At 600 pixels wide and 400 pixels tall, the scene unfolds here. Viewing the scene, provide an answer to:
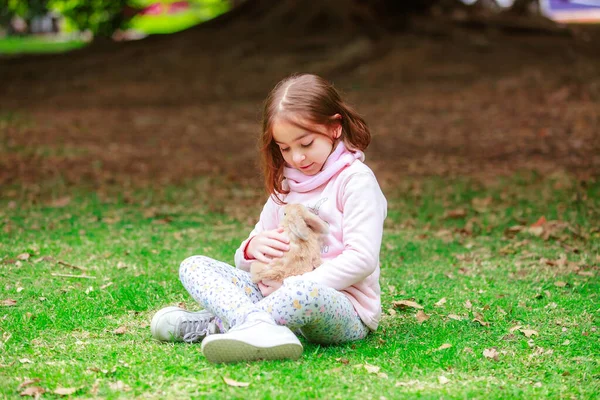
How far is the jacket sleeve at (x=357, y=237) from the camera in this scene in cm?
387

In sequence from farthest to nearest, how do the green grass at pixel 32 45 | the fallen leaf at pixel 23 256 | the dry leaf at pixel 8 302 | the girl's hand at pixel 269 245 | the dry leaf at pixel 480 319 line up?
1. the green grass at pixel 32 45
2. the fallen leaf at pixel 23 256
3. the dry leaf at pixel 8 302
4. the dry leaf at pixel 480 319
5. the girl's hand at pixel 269 245

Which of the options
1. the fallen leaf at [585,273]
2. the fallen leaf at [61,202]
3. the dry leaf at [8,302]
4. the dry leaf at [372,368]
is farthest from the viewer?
the fallen leaf at [61,202]

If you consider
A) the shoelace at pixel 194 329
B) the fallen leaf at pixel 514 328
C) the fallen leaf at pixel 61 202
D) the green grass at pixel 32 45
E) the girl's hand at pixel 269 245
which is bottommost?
the green grass at pixel 32 45

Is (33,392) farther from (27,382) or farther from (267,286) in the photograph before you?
(267,286)

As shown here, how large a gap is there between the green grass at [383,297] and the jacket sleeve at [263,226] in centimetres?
48

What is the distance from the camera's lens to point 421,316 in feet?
15.5

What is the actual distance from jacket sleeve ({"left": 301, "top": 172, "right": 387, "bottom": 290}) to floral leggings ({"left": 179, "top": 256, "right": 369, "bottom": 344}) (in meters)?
0.08

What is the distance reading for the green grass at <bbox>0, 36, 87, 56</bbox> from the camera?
1080 inches

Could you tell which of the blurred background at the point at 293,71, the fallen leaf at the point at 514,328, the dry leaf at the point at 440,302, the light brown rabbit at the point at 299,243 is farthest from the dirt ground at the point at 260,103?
the light brown rabbit at the point at 299,243

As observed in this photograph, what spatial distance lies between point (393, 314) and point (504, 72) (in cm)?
1148

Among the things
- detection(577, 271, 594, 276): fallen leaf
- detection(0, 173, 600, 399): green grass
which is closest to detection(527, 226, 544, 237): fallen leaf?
detection(0, 173, 600, 399): green grass

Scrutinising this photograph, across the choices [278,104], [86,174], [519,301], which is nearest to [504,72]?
[86,174]

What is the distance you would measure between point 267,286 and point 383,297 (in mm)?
1291

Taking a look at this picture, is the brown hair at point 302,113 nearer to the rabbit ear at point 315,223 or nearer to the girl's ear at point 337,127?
the girl's ear at point 337,127
